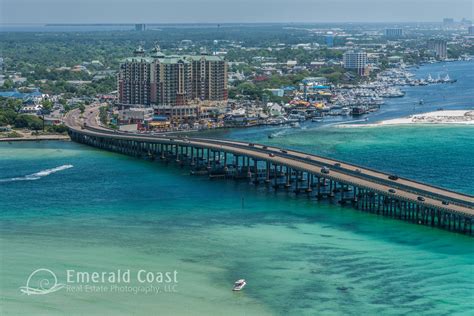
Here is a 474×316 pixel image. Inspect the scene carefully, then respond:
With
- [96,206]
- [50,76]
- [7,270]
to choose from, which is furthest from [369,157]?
[50,76]

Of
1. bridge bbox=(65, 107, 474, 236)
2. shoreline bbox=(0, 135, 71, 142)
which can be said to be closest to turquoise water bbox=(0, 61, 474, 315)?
bridge bbox=(65, 107, 474, 236)

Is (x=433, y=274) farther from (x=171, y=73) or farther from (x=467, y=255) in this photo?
(x=171, y=73)

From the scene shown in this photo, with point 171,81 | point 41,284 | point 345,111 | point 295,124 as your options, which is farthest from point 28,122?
point 41,284

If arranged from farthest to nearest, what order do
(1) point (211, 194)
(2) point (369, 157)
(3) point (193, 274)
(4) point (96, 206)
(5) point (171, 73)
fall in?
(5) point (171, 73) → (2) point (369, 157) → (1) point (211, 194) → (4) point (96, 206) → (3) point (193, 274)

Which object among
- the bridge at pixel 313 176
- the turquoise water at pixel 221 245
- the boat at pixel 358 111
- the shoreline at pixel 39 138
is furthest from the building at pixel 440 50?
the turquoise water at pixel 221 245

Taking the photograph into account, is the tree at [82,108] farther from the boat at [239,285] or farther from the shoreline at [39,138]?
the boat at [239,285]
